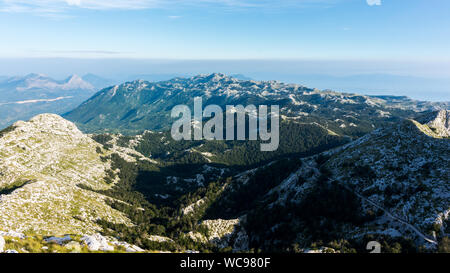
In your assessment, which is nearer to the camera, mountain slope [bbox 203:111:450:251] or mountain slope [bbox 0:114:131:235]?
mountain slope [bbox 203:111:450:251]

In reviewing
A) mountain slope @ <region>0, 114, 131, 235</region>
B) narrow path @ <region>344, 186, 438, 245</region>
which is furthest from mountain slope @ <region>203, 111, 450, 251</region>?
mountain slope @ <region>0, 114, 131, 235</region>

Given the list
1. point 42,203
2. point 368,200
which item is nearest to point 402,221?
point 368,200

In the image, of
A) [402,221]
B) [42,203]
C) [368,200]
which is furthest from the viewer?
[42,203]

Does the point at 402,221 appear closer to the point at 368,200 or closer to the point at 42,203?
the point at 368,200

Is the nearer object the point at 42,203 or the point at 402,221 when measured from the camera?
the point at 402,221

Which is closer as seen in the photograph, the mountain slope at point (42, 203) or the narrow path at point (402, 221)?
the narrow path at point (402, 221)

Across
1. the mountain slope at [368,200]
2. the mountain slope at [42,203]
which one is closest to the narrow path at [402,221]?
the mountain slope at [368,200]

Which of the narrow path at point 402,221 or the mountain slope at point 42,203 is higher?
the narrow path at point 402,221

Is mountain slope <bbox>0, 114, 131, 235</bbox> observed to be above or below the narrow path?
below

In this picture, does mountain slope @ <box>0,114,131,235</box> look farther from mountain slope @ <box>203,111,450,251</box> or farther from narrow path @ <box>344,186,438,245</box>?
narrow path @ <box>344,186,438,245</box>

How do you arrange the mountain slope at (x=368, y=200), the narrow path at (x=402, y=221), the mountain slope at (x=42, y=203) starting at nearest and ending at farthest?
the narrow path at (x=402, y=221) < the mountain slope at (x=368, y=200) < the mountain slope at (x=42, y=203)

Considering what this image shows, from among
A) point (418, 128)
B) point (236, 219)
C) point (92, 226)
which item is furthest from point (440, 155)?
point (92, 226)

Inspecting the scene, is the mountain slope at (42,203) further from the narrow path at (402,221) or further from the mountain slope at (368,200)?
the narrow path at (402,221)
